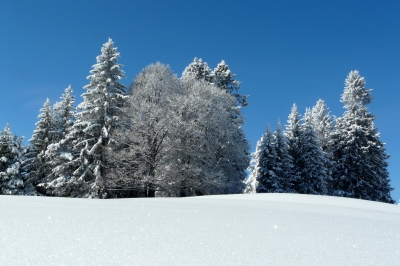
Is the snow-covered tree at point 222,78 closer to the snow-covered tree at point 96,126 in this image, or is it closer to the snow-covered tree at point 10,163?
the snow-covered tree at point 96,126

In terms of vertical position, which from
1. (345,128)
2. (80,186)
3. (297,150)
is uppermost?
(345,128)

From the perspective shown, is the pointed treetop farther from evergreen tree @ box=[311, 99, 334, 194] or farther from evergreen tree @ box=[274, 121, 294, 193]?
evergreen tree @ box=[274, 121, 294, 193]

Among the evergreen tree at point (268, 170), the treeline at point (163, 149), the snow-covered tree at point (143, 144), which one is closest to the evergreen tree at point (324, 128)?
the treeline at point (163, 149)

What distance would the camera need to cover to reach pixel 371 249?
3.28 metres

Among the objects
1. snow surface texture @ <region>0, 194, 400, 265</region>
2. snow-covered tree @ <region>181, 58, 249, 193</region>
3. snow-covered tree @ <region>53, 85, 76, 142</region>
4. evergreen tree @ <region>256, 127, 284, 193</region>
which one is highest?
snow-covered tree @ <region>181, 58, 249, 193</region>

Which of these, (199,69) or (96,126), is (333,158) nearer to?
(199,69)

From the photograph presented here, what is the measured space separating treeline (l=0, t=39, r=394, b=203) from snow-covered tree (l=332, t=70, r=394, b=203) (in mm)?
105

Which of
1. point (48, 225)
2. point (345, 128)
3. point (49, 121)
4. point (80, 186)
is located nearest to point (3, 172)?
point (49, 121)

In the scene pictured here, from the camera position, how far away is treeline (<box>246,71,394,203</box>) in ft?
84.7

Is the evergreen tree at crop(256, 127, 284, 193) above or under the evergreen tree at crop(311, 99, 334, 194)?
under

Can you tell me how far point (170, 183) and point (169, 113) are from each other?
4713mm

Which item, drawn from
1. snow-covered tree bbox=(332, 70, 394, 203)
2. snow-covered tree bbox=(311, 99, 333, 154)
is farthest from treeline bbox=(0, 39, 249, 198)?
snow-covered tree bbox=(311, 99, 333, 154)

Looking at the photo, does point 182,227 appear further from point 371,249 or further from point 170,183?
point 170,183

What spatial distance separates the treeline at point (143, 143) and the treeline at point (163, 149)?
0.23 feet
